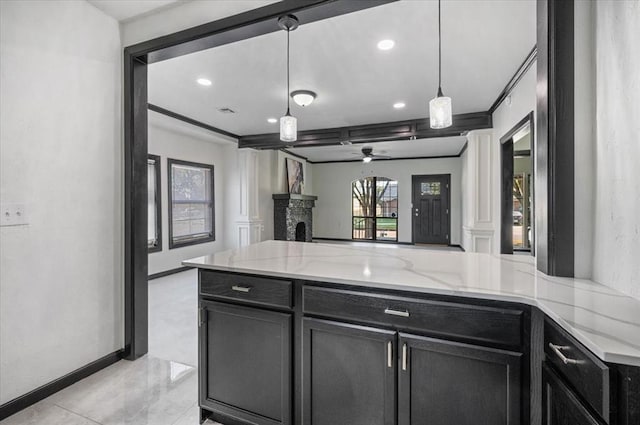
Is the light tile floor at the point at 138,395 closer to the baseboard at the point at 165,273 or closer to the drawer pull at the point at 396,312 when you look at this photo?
the drawer pull at the point at 396,312

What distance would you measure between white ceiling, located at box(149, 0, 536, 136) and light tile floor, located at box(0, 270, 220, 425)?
8.81 ft

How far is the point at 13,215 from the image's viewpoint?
69.3 inches

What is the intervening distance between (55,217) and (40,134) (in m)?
0.52

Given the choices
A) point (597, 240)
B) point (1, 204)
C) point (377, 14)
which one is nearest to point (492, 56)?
point (377, 14)

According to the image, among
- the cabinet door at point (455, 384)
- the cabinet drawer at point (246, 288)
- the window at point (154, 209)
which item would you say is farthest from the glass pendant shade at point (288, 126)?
the window at point (154, 209)

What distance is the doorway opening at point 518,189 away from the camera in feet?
10.8

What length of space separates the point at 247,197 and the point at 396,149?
373 centimetres

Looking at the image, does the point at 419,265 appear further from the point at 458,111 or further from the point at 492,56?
the point at 458,111

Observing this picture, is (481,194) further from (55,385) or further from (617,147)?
(55,385)

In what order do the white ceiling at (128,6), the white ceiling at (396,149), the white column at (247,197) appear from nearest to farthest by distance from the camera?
the white ceiling at (128,6) < the white column at (247,197) < the white ceiling at (396,149)

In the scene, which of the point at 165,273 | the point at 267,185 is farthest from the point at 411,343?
the point at 267,185

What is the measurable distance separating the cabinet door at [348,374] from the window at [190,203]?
4689 millimetres

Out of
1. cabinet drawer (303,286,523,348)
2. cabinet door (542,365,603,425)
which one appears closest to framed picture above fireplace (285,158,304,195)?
cabinet drawer (303,286,523,348)

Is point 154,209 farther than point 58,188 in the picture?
Yes
